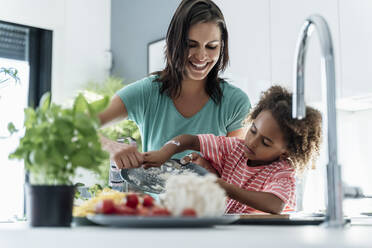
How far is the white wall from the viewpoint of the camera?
412cm

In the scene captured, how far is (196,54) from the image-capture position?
164cm

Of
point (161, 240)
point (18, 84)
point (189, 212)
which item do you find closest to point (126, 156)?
point (189, 212)

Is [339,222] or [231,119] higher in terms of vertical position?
[231,119]

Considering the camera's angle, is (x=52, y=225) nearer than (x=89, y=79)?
Yes

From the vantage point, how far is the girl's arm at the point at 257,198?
1.26 m

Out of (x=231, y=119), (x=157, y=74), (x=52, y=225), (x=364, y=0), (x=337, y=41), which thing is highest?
(x=364, y=0)

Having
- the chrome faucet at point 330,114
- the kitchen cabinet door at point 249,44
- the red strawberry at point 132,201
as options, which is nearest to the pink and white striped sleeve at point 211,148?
the chrome faucet at point 330,114

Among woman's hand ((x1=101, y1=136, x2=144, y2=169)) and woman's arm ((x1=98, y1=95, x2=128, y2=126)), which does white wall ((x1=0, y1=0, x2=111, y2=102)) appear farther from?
woman's hand ((x1=101, y1=136, x2=144, y2=169))

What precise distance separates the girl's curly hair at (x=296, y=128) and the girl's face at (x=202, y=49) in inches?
11.0

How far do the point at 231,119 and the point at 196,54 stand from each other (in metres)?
0.27

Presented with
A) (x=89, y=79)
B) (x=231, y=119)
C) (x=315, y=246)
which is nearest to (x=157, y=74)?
(x=231, y=119)

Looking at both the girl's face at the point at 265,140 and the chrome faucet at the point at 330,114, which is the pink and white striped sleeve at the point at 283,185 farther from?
the chrome faucet at the point at 330,114

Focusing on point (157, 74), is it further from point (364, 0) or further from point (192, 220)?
point (364, 0)

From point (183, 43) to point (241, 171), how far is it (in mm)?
483
